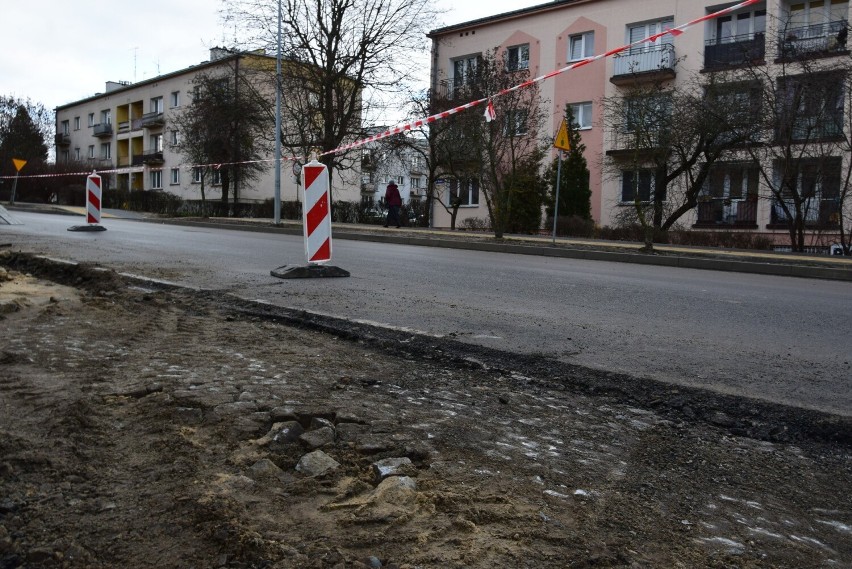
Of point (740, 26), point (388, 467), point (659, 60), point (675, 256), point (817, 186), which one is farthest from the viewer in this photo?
point (659, 60)

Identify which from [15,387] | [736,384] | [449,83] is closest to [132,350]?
[15,387]

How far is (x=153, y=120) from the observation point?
57.9m

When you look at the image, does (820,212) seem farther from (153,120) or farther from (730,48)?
(153,120)

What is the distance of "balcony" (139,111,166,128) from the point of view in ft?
189

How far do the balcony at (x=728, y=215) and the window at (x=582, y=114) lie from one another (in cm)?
725

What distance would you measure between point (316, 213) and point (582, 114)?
25.7 metres

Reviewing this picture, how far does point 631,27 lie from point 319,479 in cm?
3164

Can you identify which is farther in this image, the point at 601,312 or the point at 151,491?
the point at 601,312

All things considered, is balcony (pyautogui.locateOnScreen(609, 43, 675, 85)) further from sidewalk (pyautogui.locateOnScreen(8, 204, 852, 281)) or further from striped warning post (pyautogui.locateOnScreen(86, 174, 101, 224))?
striped warning post (pyautogui.locateOnScreen(86, 174, 101, 224))

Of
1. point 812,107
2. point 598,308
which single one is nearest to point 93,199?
point 598,308

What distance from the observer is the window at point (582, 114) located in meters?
32.0

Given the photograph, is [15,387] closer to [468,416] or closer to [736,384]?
[468,416]

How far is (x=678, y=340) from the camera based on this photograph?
564 cm

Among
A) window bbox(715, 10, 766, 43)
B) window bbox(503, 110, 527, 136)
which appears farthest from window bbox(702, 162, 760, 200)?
window bbox(715, 10, 766, 43)
